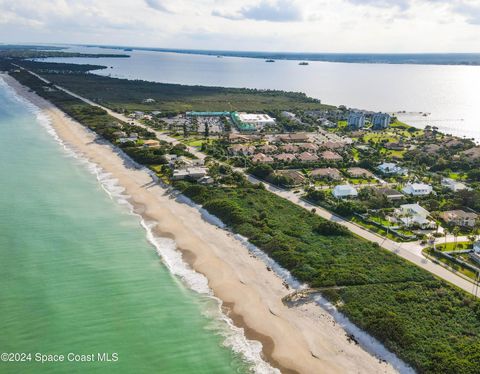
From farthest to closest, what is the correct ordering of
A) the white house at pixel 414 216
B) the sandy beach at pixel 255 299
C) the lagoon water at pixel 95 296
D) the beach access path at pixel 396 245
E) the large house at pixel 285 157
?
the large house at pixel 285 157
the white house at pixel 414 216
the beach access path at pixel 396 245
the lagoon water at pixel 95 296
the sandy beach at pixel 255 299

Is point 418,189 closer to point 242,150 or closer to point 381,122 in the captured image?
point 242,150

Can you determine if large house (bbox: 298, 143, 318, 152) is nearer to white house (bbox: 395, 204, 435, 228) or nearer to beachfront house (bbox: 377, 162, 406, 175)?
beachfront house (bbox: 377, 162, 406, 175)

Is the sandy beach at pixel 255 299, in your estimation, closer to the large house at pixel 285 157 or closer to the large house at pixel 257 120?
the large house at pixel 285 157

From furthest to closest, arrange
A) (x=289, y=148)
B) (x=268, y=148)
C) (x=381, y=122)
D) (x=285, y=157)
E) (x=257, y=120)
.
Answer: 1. (x=381, y=122)
2. (x=257, y=120)
3. (x=289, y=148)
4. (x=268, y=148)
5. (x=285, y=157)

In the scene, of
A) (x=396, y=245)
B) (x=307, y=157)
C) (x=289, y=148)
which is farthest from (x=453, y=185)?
(x=289, y=148)

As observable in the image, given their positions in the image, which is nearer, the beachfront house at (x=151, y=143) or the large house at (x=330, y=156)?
the large house at (x=330, y=156)

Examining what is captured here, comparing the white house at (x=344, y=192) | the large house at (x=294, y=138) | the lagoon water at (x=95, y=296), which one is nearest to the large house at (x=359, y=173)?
the white house at (x=344, y=192)

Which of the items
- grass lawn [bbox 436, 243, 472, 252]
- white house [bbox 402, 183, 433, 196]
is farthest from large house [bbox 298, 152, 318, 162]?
grass lawn [bbox 436, 243, 472, 252]
